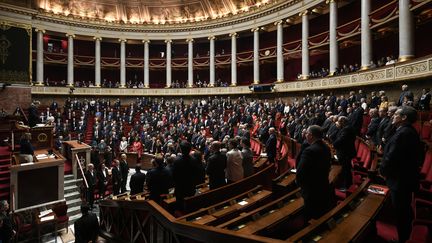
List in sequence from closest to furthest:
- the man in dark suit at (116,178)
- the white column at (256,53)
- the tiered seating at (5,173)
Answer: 1. the tiered seating at (5,173)
2. the man in dark suit at (116,178)
3. the white column at (256,53)

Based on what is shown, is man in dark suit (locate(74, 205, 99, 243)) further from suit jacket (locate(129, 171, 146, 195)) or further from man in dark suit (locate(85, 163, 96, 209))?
man in dark suit (locate(85, 163, 96, 209))

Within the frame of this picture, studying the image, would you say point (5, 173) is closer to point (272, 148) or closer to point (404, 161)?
point (272, 148)

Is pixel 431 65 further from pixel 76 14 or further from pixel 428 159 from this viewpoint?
pixel 76 14

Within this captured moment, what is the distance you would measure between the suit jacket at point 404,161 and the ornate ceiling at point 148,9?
22.8 m

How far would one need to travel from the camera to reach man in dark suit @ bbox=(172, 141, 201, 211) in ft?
13.6

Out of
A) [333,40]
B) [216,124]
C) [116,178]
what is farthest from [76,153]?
[333,40]

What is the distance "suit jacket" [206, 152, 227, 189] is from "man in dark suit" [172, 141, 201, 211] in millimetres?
559

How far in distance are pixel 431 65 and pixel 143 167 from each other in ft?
43.5

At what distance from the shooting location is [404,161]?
2.99 meters

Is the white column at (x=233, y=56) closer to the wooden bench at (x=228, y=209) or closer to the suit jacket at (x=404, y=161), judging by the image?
the wooden bench at (x=228, y=209)

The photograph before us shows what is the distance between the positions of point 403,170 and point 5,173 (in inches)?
407

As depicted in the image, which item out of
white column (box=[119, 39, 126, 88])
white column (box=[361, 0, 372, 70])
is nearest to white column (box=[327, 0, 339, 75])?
white column (box=[361, 0, 372, 70])

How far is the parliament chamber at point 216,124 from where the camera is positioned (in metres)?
3.08

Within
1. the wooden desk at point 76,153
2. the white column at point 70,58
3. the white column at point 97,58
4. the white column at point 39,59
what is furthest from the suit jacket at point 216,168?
the white column at point 97,58
